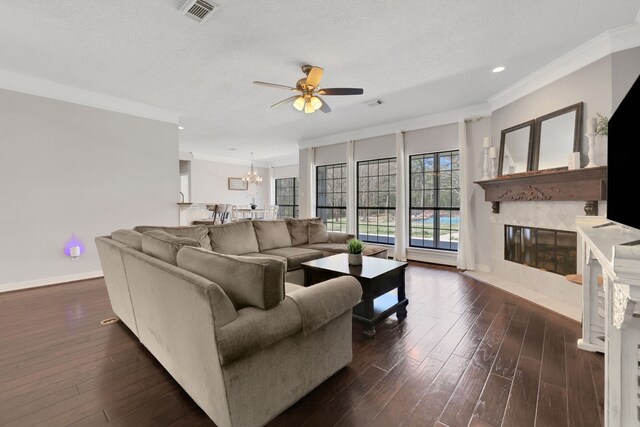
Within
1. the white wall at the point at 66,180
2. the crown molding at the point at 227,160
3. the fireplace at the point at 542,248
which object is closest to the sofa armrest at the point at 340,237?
the fireplace at the point at 542,248

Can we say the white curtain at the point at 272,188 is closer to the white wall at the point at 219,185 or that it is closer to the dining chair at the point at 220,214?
the white wall at the point at 219,185

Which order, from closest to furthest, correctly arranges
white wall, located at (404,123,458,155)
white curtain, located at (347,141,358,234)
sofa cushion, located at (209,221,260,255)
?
sofa cushion, located at (209,221,260,255), white wall, located at (404,123,458,155), white curtain, located at (347,141,358,234)

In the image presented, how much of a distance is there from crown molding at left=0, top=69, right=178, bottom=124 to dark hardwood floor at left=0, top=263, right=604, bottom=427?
2.99 meters

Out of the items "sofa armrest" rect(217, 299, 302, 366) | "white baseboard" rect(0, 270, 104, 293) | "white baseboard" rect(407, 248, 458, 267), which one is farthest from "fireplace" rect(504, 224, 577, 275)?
"white baseboard" rect(0, 270, 104, 293)

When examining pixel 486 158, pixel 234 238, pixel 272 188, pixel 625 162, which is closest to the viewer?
pixel 625 162

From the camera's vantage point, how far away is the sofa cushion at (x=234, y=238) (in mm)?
3531

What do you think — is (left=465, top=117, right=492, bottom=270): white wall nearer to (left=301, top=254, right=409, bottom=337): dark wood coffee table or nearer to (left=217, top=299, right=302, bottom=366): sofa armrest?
(left=301, top=254, right=409, bottom=337): dark wood coffee table

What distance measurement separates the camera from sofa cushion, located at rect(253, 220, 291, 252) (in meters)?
4.08

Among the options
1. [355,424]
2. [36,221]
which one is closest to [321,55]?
[355,424]

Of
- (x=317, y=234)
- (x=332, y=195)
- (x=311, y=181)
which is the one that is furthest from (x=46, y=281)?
(x=332, y=195)

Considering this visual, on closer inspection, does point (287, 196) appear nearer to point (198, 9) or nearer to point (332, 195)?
point (332, 195)

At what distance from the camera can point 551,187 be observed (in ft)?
10.9

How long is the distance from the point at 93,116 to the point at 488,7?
532cm

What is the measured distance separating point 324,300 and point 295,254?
2118mm
